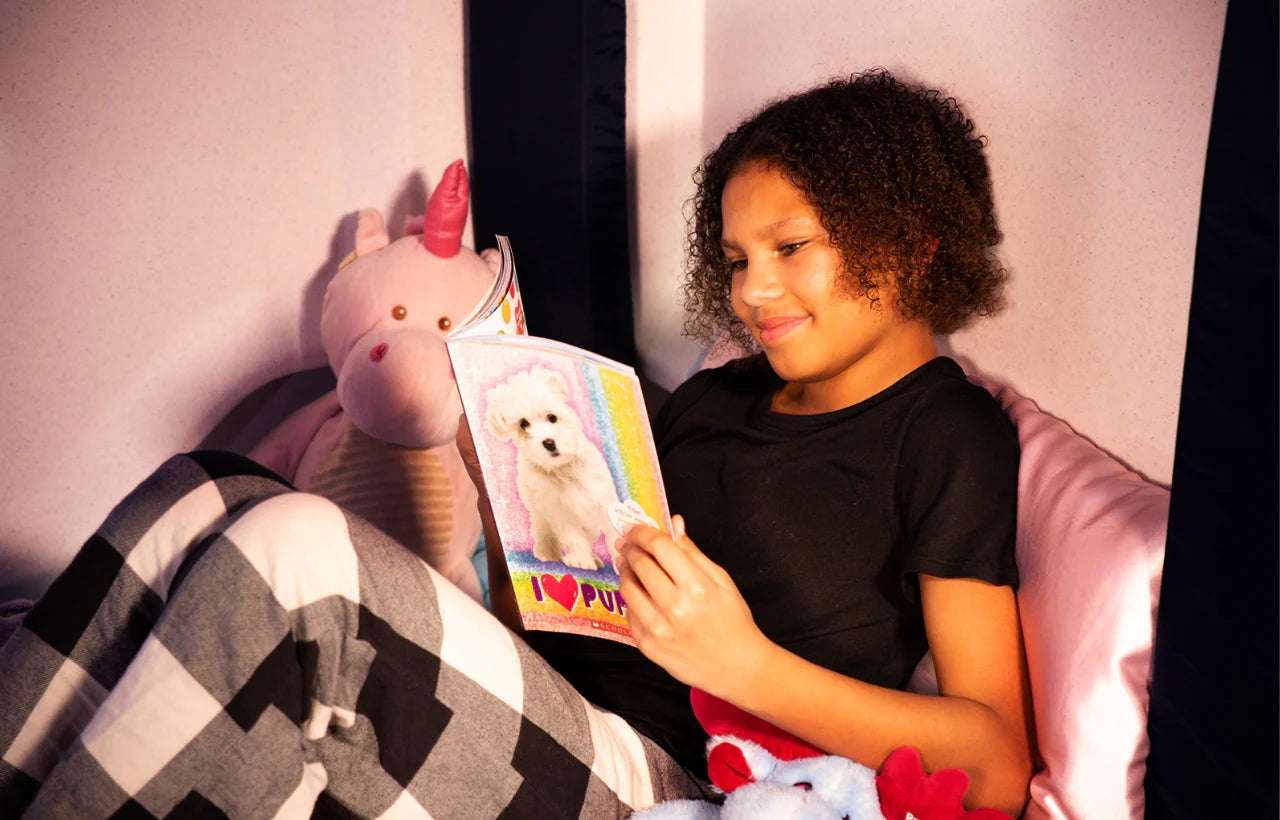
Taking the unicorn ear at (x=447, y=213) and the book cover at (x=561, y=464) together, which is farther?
the unicorn ear at (x=447, y=213)

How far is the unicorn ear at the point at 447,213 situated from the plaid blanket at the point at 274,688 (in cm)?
64

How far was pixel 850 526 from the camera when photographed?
91 centimetres

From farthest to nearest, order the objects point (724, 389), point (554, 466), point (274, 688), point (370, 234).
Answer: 1. point (370, 234)
2. point (724, 389)
3. point (554, 466)
4. point (274, 688)

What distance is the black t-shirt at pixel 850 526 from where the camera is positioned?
0.83m

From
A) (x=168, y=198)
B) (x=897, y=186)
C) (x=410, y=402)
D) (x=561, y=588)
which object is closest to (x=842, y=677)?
(x=561, y=588)

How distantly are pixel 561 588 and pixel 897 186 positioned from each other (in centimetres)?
51

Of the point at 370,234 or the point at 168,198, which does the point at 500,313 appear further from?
the point at 168,198

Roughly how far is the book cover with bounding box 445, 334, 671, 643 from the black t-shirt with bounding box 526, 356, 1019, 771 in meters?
0.15

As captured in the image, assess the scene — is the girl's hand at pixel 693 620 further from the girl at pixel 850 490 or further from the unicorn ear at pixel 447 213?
the unicorn ear at pixel 447 213

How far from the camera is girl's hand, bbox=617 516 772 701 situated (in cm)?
73

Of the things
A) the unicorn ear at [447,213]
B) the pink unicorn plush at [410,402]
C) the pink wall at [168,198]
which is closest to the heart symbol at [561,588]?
the pink unicorn plush at [410,402]

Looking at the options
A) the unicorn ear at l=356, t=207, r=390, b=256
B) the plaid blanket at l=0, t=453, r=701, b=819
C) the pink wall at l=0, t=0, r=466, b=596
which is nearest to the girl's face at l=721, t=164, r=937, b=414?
the plaid blanket at l=0, t=453, r=701, b=819

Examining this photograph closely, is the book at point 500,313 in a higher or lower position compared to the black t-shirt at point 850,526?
higher

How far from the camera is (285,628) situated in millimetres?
717
